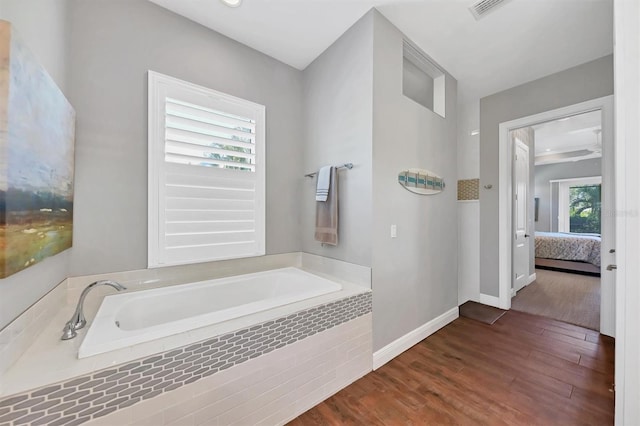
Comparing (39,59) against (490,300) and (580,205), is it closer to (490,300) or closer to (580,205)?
(490,300)

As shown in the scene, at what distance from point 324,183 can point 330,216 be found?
31cm

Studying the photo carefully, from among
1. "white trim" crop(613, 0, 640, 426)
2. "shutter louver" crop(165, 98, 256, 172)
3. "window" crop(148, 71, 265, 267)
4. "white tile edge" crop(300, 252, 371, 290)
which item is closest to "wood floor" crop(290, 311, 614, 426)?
"white trim" crop(613, 0, 640, 426)

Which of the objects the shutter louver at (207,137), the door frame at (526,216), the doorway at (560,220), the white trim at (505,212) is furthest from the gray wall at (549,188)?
the shutter louver at (207,137)

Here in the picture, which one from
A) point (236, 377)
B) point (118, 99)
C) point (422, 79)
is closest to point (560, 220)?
point (422, 79)

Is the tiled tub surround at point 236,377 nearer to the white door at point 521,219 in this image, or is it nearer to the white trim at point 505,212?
the white trim at point 505,212

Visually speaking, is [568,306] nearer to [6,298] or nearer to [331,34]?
[331,34]

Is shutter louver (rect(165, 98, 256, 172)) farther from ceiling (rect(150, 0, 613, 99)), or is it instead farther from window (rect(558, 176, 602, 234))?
window (rect(558, 176, 602, 234))

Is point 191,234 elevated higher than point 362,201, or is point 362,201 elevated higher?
point 362,201

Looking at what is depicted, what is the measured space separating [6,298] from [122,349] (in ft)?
1.50

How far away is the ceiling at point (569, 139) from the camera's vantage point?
4098 millimetres

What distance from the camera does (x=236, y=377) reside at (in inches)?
49.4

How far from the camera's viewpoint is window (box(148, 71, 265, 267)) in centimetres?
183

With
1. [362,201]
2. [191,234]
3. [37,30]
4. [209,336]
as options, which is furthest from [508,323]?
[37,30]

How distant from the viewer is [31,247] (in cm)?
106
